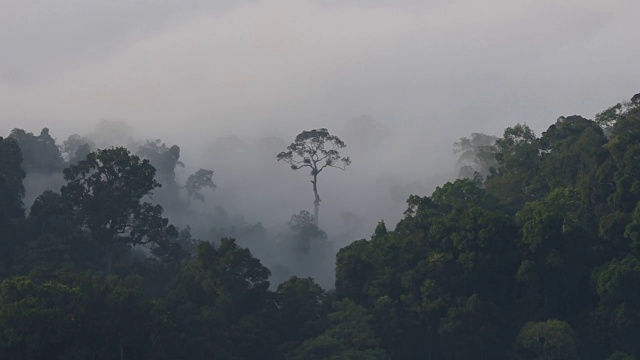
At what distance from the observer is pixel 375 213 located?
457ft

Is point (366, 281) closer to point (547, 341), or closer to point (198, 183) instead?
A: point (547, 341)

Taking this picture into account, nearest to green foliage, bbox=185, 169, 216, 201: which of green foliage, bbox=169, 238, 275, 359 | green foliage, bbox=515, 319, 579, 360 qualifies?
green foliage, bbox=169, 238, 275, 359

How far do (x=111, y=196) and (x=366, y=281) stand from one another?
16682 mm

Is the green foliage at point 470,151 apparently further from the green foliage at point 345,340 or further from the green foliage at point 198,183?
the green foliage at point 345,340

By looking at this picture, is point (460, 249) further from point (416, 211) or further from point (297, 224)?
point (297, 224)

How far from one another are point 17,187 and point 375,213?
61.7 meters

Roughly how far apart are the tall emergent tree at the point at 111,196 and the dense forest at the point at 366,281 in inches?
3.5

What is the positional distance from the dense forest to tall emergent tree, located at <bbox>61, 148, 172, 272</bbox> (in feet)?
0.29

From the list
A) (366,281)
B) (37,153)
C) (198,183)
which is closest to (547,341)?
(366,281)

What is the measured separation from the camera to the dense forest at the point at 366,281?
6366cm

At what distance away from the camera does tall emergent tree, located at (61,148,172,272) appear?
79250 millimetres

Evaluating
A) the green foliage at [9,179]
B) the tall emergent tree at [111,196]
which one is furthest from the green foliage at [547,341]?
the green foliage at [9,179]

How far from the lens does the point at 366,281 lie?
7562 centimetres

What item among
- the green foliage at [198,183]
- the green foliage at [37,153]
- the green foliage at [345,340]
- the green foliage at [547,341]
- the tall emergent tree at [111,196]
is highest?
the green foliage at [198,183]
